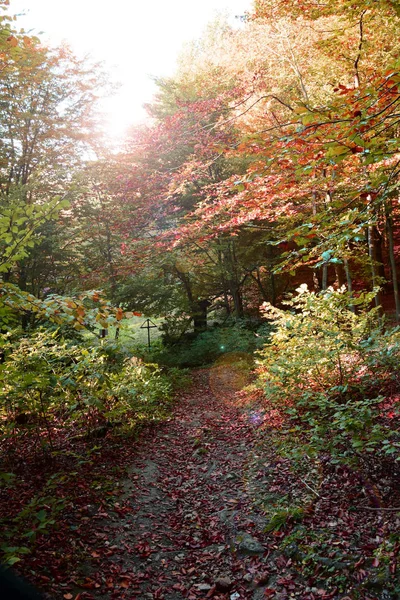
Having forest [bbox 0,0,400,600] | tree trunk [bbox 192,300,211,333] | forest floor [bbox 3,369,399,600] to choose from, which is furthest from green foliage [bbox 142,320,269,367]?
forest floor [bbox 3,369,399,600]

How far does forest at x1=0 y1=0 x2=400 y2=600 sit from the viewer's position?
3.31 m

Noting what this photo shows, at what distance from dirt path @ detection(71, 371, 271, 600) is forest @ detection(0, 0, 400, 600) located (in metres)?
0.02

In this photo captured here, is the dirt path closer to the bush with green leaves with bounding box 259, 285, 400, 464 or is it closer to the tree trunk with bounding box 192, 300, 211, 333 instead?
the bush with green leaves with bounding box 259, 285, 400, 464

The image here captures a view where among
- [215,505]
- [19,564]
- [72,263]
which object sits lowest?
[215,505]

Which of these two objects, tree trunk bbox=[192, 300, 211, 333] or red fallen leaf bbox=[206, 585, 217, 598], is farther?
tree trunk bbox=[192, 300, 211, 333]

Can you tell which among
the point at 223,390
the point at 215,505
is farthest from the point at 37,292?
the point at 215,505

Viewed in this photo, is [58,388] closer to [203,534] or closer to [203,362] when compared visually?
[203,534]

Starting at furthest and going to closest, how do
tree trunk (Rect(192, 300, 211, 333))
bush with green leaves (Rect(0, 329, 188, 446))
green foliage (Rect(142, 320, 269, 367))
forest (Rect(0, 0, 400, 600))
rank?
tree trunk (Rect(192, 300, 211, 333)) < green foliage (Rect(142, 320, 269, 367)) < bush with green leaves (Rect(0, 329, 188, 446)) < forest (Rect(0, 0, 400, 600))

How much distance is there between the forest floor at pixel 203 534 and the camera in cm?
313

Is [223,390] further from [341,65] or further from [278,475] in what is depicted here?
[341,65]

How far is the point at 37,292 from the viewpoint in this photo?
1130cm

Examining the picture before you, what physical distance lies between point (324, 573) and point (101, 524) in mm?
2375

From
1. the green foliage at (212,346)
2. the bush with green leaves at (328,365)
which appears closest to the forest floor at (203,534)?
the bush with green leaves at (328,365)

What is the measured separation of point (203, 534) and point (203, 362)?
10128 mm
